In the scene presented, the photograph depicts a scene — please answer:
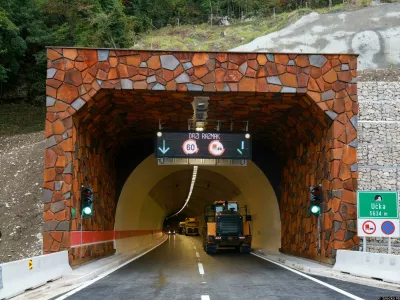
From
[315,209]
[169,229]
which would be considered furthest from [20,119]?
[169,229]

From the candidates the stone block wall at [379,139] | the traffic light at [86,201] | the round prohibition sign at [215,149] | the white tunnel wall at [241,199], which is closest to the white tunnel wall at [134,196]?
the white tunnel wall at [241,199]

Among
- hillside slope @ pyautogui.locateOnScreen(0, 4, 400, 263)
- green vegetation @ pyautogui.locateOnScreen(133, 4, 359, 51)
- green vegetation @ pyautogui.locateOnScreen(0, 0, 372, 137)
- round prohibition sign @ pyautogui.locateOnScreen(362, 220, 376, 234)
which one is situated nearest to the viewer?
round prohibition sign @ pyautogui.locateOnScreen(362, 220, 376, 234)

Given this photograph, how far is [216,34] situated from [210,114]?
127 feet

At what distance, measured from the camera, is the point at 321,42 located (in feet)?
144

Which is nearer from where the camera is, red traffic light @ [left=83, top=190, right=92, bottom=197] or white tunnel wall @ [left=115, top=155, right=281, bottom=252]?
red traffic light @ [left=83, top=190, right=92, bottom=197]

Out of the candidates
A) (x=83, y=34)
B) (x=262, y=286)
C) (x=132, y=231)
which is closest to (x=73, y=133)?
(x=262, y=286)

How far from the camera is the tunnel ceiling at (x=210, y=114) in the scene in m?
18.8

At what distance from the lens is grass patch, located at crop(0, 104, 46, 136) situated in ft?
133

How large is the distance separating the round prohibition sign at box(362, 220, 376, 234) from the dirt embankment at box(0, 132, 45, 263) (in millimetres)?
13078

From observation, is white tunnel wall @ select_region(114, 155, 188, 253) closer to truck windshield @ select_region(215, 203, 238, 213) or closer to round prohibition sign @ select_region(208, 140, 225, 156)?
truck windshield @ select_region(215, 203, 238, 213)

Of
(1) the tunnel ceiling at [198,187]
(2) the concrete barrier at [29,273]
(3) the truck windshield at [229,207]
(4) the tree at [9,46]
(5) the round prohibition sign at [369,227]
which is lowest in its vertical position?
(2) the concrete barrier at [29,273]

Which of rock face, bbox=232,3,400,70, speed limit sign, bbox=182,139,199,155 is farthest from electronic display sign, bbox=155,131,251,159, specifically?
rock face, bbox=232,3,400,70

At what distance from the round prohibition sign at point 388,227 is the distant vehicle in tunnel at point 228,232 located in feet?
48.6

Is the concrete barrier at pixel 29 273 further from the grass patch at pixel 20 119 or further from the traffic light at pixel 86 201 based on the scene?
the grass patch at pixel 20 119
